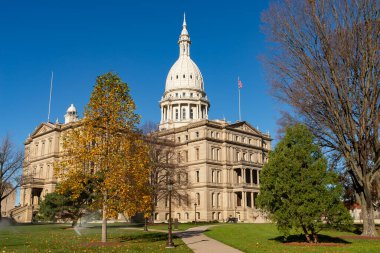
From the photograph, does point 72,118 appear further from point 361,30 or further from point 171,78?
point 361,30

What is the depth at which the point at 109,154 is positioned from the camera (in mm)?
22266

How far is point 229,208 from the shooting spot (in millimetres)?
73312

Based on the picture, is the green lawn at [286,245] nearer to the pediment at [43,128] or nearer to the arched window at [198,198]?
the arched window at [198,198]

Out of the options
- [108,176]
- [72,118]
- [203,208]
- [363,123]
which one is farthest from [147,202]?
[72,118]

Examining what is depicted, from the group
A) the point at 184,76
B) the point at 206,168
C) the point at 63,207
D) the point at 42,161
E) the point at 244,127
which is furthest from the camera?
the point at 184,76

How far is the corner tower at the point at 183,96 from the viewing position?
102562 millimetres

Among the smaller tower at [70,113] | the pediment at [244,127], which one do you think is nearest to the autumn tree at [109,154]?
the pediment at [244,127]

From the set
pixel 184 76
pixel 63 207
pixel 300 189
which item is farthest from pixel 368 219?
pixel 184 76

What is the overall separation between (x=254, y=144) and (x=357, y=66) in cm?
5848

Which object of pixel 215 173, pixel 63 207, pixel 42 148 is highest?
pixel 42 148

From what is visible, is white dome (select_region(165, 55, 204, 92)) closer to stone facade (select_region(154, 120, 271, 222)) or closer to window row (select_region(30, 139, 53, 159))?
stone facade (select_region(154, 120, 271, 222))

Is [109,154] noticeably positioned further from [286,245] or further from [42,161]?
[42,161]

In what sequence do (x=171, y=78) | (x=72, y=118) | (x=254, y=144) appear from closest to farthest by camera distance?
(x=254, y=144) < (x=72, y=118) < (x=171, y=78)

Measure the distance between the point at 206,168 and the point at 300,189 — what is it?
51.5 meters
